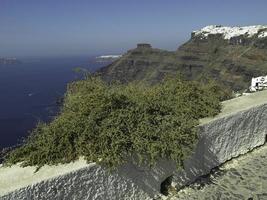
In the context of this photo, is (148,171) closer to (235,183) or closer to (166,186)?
(166,186)

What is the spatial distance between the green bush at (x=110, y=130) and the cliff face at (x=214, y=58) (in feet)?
240

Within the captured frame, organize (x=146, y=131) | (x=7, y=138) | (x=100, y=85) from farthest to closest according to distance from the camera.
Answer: (x=7, y=138) → (x=100, y=85) → (x=146, y=131)

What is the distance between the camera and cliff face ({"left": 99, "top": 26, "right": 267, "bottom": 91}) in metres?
94.1

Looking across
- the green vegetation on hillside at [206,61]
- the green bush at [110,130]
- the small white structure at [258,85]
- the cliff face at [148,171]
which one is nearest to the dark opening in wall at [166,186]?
the cliff face at [148,171]

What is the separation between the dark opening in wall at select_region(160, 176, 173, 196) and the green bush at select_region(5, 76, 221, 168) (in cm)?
51

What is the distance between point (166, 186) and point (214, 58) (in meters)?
110

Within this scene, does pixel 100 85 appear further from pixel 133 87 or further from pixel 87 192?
pixel 87 192

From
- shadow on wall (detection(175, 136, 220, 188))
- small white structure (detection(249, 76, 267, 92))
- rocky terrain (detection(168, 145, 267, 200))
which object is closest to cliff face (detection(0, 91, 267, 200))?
shadow on wall (detection(175, 136, 220, 188))

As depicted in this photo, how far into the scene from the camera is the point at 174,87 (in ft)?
26.9

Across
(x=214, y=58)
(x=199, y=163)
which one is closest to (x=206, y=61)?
(x=214, y=58)

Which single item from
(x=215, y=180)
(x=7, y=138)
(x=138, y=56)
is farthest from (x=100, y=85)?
(x=138, y=56)

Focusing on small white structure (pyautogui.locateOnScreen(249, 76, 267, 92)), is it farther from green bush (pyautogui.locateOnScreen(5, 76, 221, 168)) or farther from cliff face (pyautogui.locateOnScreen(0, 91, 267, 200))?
green bush (pyautogui.locateOnScreen(5, 76, 221, 168))

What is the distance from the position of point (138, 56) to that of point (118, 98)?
137m

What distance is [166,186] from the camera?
23.0ft
